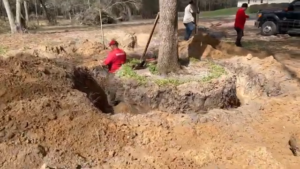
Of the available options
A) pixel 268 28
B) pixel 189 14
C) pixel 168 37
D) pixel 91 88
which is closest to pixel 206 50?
pixel 189 14

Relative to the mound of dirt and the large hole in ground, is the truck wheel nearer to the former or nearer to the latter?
the mound of dirt

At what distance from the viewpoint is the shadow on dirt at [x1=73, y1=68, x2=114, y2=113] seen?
716 cm

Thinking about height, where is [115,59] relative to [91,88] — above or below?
above

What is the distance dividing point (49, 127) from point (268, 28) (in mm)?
12889

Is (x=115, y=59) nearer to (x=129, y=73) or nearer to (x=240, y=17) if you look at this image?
(x=129, y=73)

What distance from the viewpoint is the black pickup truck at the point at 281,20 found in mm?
13969

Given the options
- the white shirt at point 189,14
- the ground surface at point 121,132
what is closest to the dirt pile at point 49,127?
the ground surface at point 121,132

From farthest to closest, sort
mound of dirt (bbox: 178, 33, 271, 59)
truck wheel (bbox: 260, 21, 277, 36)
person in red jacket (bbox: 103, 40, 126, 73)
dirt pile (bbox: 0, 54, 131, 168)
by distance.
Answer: truck wheel (bbox: 260, 21, 277, 36) → mound of dirt (bbox: 178, 33, 271, 59) → person in red jacket (bbox: 103, 40, 126, 73) → dirt pile (bbox: 0, 54, 131, 168)

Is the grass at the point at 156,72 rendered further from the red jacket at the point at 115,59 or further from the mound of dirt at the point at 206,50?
the mound of dirt at the point at 206,50

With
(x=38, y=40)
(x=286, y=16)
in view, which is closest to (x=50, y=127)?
(x=38, y=40)

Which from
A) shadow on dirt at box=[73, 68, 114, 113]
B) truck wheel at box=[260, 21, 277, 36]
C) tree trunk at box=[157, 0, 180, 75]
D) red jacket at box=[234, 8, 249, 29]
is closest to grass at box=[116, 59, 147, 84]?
tree trunk at box=[157, 0, 180, 75]

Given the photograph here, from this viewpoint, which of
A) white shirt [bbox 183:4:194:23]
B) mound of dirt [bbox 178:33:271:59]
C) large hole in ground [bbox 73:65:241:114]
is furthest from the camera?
white shirt [bbox 183:4:194:23]

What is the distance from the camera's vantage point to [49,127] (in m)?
4.81

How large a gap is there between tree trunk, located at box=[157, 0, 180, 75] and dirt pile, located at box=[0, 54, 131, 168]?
2226 millimetres
